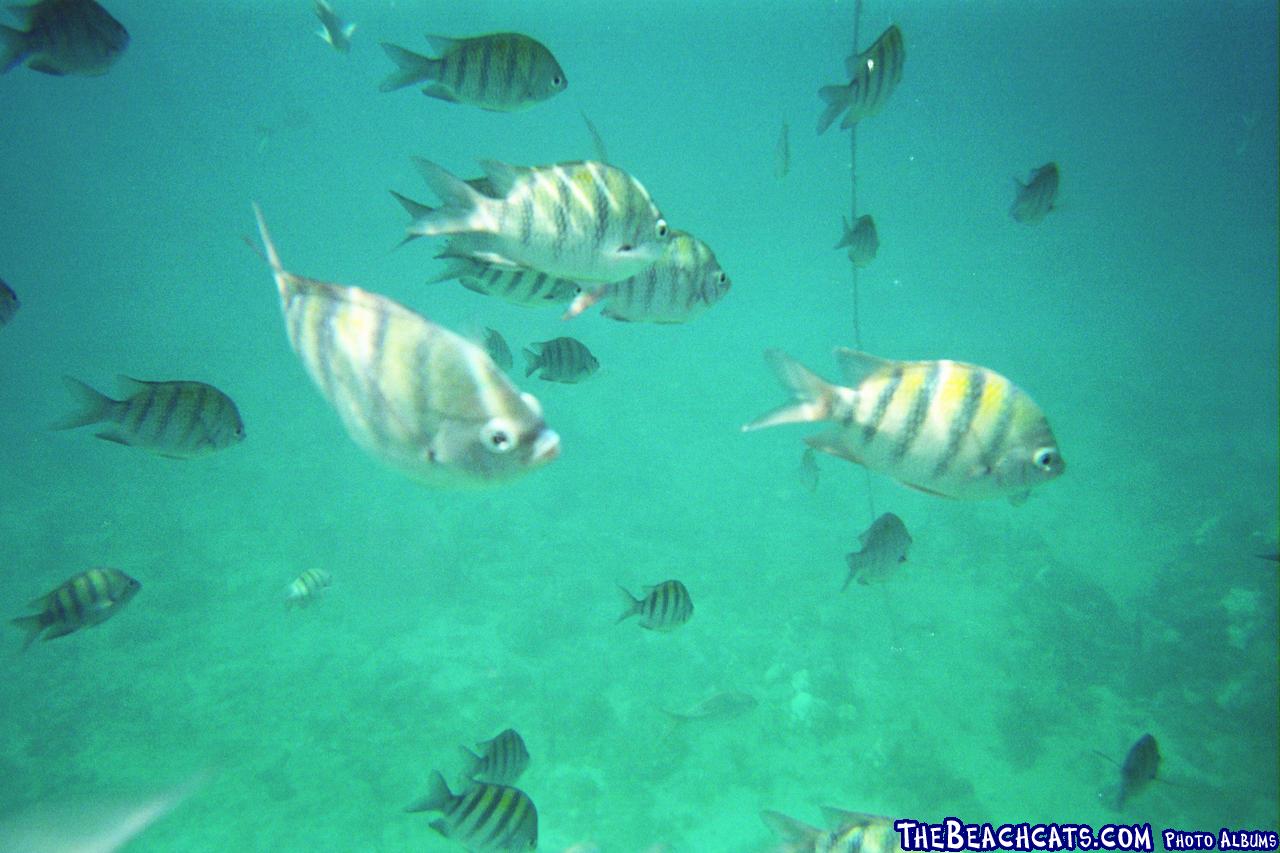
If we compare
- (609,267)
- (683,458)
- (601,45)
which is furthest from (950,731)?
(601,45)

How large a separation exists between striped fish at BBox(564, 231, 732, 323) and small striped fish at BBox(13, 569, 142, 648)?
4.06 m

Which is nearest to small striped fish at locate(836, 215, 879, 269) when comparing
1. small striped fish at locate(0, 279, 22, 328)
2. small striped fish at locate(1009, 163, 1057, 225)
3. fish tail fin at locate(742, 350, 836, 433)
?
small striped fish at locate(1009, 163, 1057, 225)

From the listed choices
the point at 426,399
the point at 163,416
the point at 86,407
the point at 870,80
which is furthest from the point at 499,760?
the point at 870,80

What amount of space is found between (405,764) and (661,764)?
11.2ft

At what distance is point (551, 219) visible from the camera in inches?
86.3

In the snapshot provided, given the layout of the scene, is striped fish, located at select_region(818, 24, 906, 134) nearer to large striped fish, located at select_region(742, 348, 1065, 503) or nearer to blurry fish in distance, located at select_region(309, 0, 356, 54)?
large striped fish, located at select_region(742, 348, 1065, 503)

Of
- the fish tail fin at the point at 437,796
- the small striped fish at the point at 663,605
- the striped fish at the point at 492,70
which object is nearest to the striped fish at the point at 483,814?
the fish tail fin at the point at 437,796

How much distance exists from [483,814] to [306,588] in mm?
4881

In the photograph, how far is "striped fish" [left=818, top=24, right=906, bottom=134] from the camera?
4133mm

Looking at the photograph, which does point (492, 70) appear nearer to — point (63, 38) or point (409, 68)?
point (409, 68)

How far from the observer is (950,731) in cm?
941

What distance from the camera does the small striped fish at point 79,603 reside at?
421 cm

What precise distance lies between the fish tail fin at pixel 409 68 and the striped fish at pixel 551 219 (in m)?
1.39

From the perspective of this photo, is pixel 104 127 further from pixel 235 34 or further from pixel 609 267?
pixel 609 267
